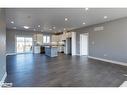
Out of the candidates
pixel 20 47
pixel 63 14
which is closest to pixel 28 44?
pixel 20 47

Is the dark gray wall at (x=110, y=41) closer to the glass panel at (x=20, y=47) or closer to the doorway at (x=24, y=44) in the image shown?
the doorway at (x=24, y=44)

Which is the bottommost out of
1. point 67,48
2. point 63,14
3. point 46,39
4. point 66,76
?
point 66,76

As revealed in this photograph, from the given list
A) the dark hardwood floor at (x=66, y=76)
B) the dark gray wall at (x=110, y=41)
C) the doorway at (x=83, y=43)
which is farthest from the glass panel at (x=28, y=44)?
the dark hardwood floor at (x=66, y=76)

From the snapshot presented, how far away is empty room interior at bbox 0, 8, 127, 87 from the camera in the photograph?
4.24 metres

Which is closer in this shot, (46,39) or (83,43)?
(83,43)

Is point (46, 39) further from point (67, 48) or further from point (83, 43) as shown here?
point (83, 43)

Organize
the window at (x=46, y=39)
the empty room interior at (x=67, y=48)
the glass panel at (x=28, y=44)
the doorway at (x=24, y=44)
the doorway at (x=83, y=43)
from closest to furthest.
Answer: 1. the empty room interior at (x=67, y=48)
2. the doorway at (x=83, y=43)
3. the doorway at (x=24, y=44)
4. the glass panel at (x=28, y=44)
5. the window at (x=46, y=39)

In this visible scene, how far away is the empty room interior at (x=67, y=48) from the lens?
424cm

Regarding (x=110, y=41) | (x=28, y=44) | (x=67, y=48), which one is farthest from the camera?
(x=28, y=44)

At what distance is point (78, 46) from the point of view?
40.7 feet

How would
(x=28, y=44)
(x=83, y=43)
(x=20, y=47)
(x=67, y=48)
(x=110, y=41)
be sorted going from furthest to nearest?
(x=28, y=44)
(x=20, y=47)
(x=67, y=48)
(x=83, y=43)
(x=110, y=41)

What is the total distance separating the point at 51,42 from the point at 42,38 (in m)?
1.60

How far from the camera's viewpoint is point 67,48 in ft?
47.1

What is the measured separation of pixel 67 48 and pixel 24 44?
5.44m
